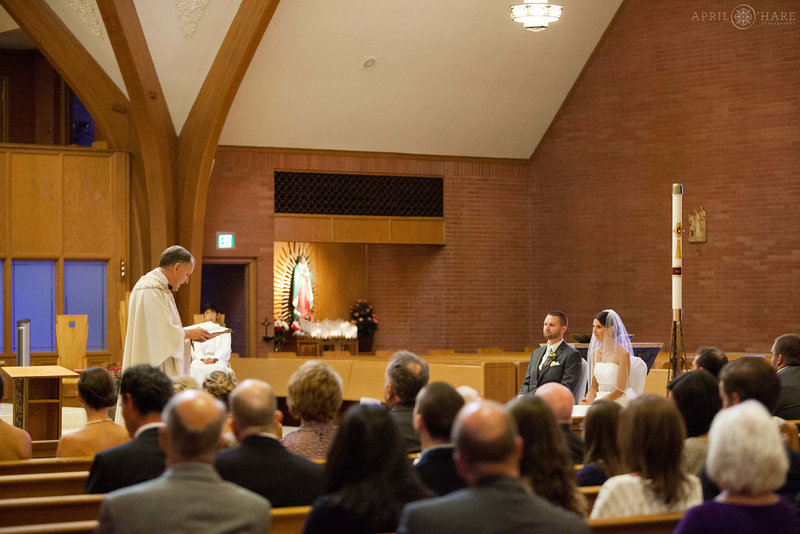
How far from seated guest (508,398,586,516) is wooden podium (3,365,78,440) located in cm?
521

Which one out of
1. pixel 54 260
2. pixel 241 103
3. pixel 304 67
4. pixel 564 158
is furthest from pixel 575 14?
pixel 54 260

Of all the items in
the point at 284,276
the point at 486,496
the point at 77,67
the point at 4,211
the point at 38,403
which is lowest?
the point at 38,403

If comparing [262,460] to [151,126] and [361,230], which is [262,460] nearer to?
[151,126]

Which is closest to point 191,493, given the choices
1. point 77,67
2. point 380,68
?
point 77,67

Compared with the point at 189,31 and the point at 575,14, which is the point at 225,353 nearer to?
the point at 189,31

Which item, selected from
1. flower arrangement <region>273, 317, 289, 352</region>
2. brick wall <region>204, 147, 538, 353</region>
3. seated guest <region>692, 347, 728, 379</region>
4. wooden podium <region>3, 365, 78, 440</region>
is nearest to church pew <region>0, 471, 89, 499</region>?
seated guest <region>692, 347, 728, 379</region>

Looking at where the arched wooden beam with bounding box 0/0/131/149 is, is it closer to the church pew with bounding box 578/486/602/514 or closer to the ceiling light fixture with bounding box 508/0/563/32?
the ceiling light fixture with bounding box 508/0/563/32

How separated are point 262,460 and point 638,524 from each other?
4.04ft

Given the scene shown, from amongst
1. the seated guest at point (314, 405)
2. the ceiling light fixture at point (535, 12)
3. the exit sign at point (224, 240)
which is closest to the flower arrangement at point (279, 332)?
the exit sign at point (224, 240)

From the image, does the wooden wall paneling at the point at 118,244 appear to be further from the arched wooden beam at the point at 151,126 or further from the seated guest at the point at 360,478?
the seated guest at the point at 360,478

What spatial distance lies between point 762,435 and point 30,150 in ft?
38.8

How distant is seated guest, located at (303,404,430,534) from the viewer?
8.81ft

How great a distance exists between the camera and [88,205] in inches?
510

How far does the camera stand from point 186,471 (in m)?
2.62
